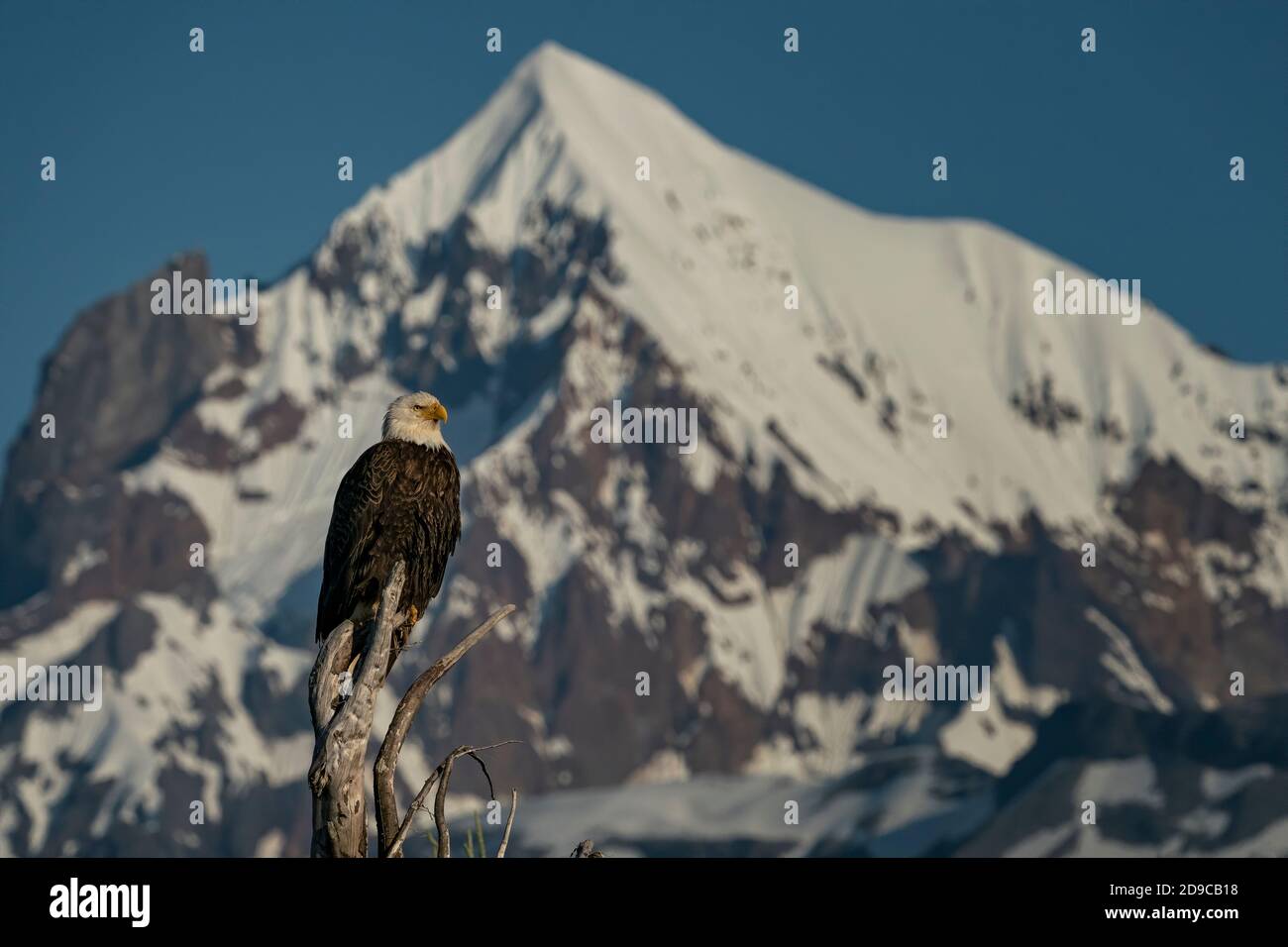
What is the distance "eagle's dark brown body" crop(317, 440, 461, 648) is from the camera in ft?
60.5

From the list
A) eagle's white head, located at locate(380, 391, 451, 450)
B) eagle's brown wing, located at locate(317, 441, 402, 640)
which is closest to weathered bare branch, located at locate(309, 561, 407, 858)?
eagle's brown wing, located at locate(317, 441, 402, 640)

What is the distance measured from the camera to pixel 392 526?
18.9 meters

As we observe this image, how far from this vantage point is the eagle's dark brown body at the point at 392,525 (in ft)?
60.5

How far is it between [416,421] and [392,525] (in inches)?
56.1

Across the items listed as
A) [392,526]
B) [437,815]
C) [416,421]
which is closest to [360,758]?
[437,815]

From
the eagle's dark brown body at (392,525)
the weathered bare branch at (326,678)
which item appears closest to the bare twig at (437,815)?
the weathered bare branch at (326,678)

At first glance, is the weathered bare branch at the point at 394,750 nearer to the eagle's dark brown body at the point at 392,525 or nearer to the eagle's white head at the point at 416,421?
the eagle's dark brown body at the point at 392,525

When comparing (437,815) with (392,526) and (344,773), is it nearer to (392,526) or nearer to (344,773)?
→ (344,773)

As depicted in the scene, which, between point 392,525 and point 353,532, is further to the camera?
point 392,525
